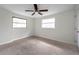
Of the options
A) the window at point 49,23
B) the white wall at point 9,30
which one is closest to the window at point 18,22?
the white wall at point 9,30

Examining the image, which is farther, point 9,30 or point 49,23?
point 9,30

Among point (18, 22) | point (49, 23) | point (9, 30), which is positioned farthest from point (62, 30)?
point (9, 30)

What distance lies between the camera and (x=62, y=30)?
1.83 meters

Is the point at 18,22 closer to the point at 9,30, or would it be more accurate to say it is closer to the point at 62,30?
the point at 9,30

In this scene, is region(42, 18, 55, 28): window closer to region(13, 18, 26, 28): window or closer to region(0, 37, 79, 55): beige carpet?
region(0, 37, 79, 55): beige carpet

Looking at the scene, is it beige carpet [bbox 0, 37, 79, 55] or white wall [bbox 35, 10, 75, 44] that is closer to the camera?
white wall [bbox 35, 10, 75, 44]

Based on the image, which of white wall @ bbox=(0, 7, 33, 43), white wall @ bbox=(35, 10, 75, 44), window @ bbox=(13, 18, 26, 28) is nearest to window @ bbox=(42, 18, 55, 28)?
white wall @ bbox=(35, 10, 75, 44)

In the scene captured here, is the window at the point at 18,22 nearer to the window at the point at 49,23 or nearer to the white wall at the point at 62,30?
the white wall at the point at 62,30

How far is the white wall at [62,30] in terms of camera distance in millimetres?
1684

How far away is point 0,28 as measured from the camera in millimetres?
1795

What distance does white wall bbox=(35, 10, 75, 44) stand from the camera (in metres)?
1.68

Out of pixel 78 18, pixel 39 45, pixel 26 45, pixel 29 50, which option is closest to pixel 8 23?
pixel 26 45
